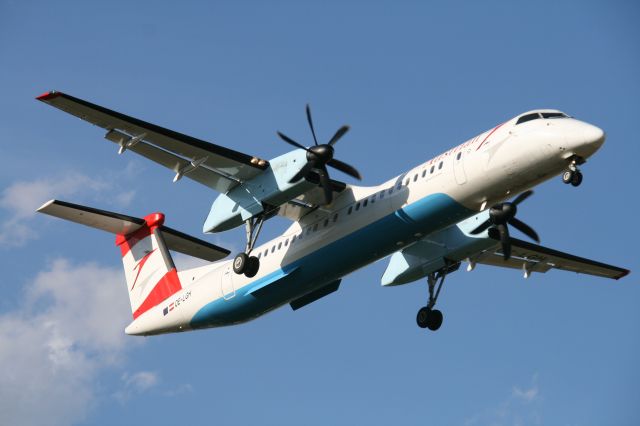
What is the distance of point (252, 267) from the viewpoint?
21500mm

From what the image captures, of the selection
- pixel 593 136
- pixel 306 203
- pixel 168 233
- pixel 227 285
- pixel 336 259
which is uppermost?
pixel 168 233

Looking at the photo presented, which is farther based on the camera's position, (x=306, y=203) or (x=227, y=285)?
(x=227, y=285)

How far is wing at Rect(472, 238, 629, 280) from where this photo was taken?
2544 cm

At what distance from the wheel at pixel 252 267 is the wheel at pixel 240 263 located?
7 centimetres

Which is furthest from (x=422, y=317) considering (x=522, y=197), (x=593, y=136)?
(x=593, y=136)

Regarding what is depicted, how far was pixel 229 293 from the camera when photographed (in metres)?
22.8

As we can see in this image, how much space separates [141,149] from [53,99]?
271 cm

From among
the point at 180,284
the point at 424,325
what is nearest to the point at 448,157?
the point at 424,325

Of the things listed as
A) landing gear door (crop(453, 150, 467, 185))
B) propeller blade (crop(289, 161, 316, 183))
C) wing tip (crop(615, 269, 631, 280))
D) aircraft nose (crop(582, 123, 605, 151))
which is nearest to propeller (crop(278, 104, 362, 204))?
propeller blade (crop(289, 161, 316, 183))

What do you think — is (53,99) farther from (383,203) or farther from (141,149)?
(383,203)

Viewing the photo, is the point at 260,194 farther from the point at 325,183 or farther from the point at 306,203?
the point at 325,183

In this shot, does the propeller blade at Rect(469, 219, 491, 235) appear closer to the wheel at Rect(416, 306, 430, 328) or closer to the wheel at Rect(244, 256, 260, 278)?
the wheel at Rect(416, 306, 430, 328)

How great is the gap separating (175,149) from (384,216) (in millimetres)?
5064

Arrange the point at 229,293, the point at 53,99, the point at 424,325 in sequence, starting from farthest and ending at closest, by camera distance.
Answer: the point at 424,325
the point at 229,293
the point at 53,99
